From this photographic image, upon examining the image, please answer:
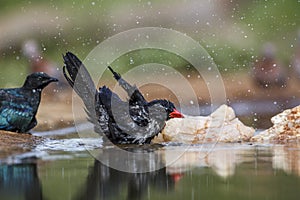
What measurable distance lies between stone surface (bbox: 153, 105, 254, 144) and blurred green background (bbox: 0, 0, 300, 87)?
238 centimetres

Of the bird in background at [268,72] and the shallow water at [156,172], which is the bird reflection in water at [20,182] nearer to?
the shallow water at [156,172]

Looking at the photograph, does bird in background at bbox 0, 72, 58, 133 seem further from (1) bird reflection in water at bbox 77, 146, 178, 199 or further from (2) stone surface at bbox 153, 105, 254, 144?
(1) bird reflection in water at bbox 77, 146, 178, 199

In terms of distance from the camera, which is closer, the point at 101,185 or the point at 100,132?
the point at 101,185

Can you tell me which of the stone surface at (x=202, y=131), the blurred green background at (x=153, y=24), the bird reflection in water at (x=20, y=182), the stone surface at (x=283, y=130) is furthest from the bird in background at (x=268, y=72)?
the bird reflection in water at (x=20, y=182)

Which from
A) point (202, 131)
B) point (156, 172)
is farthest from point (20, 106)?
point (156, 172)

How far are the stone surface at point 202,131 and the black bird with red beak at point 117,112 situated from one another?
0.24 metres

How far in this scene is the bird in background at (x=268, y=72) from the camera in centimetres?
777

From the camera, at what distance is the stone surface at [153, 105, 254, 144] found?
5.48m

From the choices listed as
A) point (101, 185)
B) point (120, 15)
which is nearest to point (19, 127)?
point (101, 185)

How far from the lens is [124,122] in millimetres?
5176

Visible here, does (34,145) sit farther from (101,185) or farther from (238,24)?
(238,24)

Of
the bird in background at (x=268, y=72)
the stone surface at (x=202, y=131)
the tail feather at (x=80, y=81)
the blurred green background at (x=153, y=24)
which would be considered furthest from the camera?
the blurred green background at (x=153, y=24)

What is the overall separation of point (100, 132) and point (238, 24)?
3485 millimetres

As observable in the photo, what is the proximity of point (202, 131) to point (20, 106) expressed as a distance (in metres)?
1.42
